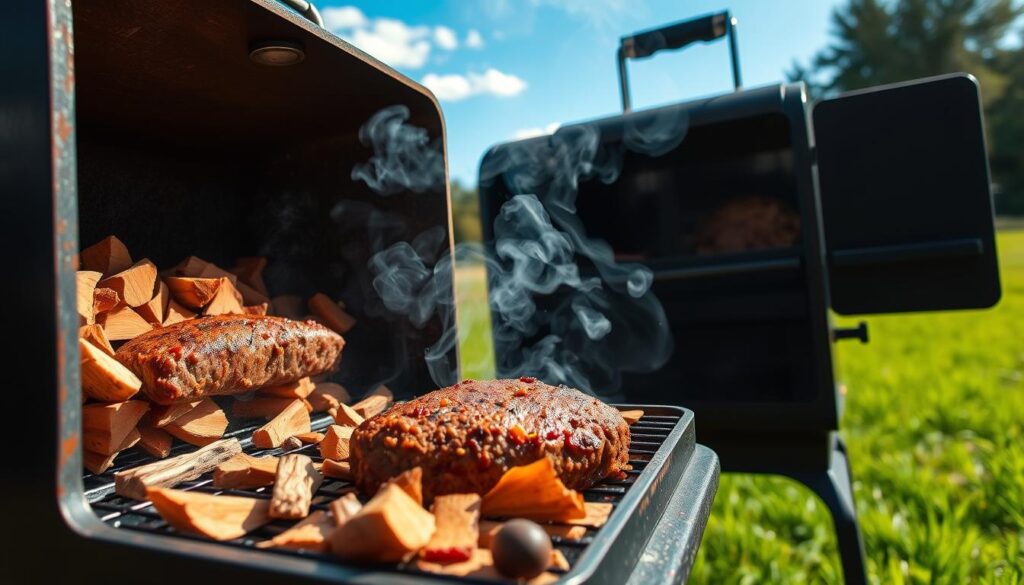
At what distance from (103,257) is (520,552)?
1481 millimetres

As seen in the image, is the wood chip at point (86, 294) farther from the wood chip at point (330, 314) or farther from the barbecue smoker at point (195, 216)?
the wood chip at point (330, 314)

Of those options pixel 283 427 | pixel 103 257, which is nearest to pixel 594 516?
pixel 283 427

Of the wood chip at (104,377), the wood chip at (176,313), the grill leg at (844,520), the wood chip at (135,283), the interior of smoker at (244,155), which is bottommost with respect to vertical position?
the grill leg at (844,520)

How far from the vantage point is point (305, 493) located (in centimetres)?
109

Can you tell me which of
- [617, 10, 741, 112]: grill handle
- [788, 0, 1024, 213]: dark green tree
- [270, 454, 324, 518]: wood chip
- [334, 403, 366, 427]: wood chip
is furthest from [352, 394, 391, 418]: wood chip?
[788, 0, 1024, 213]: dark green tree

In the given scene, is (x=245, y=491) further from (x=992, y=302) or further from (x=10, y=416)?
(x=992, y=302)

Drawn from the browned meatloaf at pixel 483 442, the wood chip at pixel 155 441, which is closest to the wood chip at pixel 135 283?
the wood chip at pixel 155 441

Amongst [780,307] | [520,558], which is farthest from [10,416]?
[780,307]

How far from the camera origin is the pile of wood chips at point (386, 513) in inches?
32.9

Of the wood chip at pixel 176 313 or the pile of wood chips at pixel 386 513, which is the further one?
the wood chip at pixel 176 313

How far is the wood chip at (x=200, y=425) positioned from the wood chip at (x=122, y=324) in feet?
0.79

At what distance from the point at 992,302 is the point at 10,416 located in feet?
8.14

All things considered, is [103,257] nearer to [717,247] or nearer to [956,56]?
[717,247]

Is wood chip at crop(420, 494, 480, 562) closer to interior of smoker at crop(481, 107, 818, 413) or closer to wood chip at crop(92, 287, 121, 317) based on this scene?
wood chip at crop(92, 287, 121, 317)
